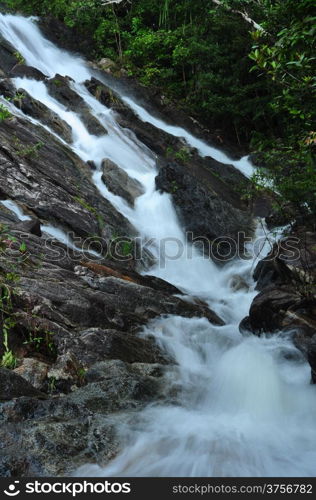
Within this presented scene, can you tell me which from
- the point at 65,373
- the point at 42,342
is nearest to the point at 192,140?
the point at 42,342

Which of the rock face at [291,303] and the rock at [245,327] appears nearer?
the rock face at [291,303]

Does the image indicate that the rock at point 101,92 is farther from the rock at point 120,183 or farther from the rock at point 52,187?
the rock at point 52,187

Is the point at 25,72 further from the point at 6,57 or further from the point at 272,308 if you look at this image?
the point at 272,308

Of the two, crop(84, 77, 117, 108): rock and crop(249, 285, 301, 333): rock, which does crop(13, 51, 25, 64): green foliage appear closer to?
crop(84, 77, 117, 108): rock

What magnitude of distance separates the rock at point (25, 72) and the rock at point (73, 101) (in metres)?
0.50

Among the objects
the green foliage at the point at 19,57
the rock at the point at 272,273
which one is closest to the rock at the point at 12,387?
the rock at the point at 272,273

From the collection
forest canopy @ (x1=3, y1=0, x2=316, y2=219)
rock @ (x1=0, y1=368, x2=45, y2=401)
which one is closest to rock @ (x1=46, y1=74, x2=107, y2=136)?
forest canopy @ (x1=3, y1=0, x2=316, y2=219)

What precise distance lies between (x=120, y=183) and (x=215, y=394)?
786cm

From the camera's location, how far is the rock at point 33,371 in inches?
177

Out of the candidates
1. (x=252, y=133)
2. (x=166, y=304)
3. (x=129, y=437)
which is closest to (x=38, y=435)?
(x=129, y=437)

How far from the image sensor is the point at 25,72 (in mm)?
16453

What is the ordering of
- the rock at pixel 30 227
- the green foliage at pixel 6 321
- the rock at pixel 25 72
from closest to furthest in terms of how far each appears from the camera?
the green foliage at pixel 6 321
the rock at pixel 30 227
the rock at pixel 25 72
